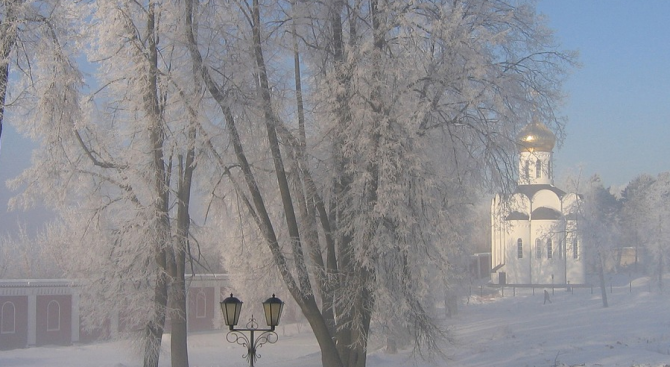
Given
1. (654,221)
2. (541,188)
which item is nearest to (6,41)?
(654,221)

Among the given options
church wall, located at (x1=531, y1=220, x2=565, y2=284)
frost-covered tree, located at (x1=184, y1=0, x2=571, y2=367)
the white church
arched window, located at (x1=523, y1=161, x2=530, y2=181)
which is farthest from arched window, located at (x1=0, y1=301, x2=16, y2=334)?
church wall, located at (x1=531, y1=220, x2=565, y2=284)

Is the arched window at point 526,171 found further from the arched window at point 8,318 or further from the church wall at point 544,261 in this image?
the church wall at point 544,261

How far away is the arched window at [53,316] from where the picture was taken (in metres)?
32.9

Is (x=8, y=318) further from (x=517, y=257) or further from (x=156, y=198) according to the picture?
(x=517, y=257)

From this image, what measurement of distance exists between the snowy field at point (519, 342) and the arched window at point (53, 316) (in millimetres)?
1490

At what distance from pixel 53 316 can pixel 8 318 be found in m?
2.31

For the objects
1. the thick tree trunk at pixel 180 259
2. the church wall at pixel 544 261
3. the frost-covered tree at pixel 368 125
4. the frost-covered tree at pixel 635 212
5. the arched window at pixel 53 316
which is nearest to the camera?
the frost-covered tree at pixel 368 125

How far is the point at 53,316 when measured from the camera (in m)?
33.1

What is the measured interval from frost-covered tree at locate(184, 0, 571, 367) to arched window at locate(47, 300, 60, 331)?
81.9 feet

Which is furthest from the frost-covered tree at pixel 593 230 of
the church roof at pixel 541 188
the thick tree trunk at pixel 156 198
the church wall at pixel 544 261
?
the thick tree trunk at pixel 156 198

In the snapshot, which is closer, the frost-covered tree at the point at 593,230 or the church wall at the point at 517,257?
the frost-covered tree at the point at 593,230

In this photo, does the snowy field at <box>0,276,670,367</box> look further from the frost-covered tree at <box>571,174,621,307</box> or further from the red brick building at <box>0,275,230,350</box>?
the frost-covered tree at <box>571,174,621,307</box>

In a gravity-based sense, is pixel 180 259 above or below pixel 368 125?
below

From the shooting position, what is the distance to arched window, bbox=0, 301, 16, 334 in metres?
30.9
